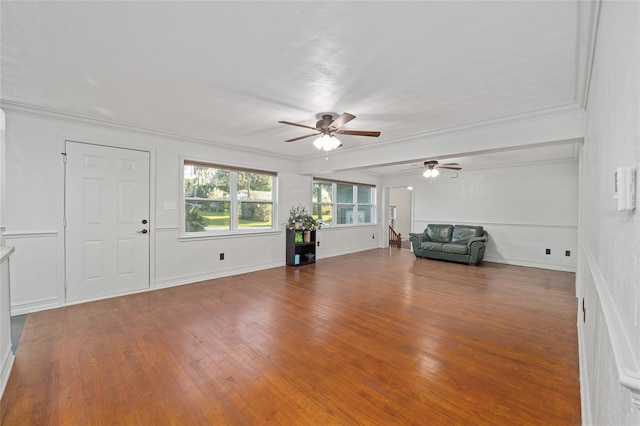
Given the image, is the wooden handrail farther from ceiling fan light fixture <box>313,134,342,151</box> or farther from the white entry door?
the white entry door

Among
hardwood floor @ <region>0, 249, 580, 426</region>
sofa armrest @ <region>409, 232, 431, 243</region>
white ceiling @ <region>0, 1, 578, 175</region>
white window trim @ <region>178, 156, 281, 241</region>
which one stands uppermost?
white ceiling @ <region>0, 1, 578, 175</region>

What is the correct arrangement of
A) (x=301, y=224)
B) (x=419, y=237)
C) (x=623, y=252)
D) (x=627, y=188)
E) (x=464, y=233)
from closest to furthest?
(x=627, y=188), (x=623, y=252), (x=301, y=224), (x=464, y=233), (x=419, y=237)

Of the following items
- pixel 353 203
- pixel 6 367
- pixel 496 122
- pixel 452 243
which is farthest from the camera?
pixel 353 203

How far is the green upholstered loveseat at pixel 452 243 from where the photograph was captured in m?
6.43

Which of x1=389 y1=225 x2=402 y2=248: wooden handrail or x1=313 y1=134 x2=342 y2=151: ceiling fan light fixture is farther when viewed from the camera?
x1=389 y1=225 x2=402 y2=248: wooden handrail

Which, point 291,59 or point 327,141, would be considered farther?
point 327,141

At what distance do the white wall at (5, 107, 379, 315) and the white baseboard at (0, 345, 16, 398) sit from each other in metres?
1.53

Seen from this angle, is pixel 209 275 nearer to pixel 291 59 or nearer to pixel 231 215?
pixel 231 215

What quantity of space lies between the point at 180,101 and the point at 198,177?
208cm

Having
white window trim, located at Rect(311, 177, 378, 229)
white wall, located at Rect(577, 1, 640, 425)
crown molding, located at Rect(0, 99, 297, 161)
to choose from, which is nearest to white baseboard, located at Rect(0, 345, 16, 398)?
crown molding, located at Rect(0, 99, 297, 161)

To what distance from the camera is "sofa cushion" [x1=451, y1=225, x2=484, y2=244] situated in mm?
6926

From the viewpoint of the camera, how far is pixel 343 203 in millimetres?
8203

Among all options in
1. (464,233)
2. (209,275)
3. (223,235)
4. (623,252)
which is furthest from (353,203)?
(623,252)

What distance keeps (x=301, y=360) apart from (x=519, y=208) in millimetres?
6581
